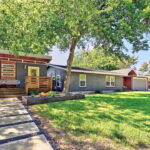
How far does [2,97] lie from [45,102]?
3.61m

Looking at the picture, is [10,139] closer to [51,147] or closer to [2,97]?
[51,147]

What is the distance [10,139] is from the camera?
245cm

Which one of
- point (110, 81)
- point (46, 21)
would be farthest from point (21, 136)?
point (110, 81)

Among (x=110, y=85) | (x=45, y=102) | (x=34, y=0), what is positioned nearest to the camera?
(x=34, y=0)

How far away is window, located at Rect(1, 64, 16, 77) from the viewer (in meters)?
8.58

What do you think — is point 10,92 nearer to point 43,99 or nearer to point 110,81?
point 43,99

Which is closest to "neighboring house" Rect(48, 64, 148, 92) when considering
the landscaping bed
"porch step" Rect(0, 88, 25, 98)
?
"porch step" Rect(0, 88, 25, 98)

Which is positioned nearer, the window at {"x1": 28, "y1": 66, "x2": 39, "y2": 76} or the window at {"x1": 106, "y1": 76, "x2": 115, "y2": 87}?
the window at {"x1": 28, "y1": 66, "x2": 39, "y2": 76}

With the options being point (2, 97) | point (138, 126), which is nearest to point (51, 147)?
point (138, 126)

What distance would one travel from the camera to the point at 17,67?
905cm

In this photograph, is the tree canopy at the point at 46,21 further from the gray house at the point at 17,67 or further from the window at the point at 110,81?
the window at the point at 110,81

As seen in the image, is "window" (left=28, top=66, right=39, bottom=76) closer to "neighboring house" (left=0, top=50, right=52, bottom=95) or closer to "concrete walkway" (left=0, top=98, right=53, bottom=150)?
"neighboring house" (left=0, top=50, right=52, bottom=95)

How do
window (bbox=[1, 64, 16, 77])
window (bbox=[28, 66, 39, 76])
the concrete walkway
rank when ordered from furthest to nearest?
1. window (bbox=[28, 66, 39, 76])
2. window (bbox=[1, 64, 16, 77])
3. the concrete walkway

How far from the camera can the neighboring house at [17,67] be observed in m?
8.38
